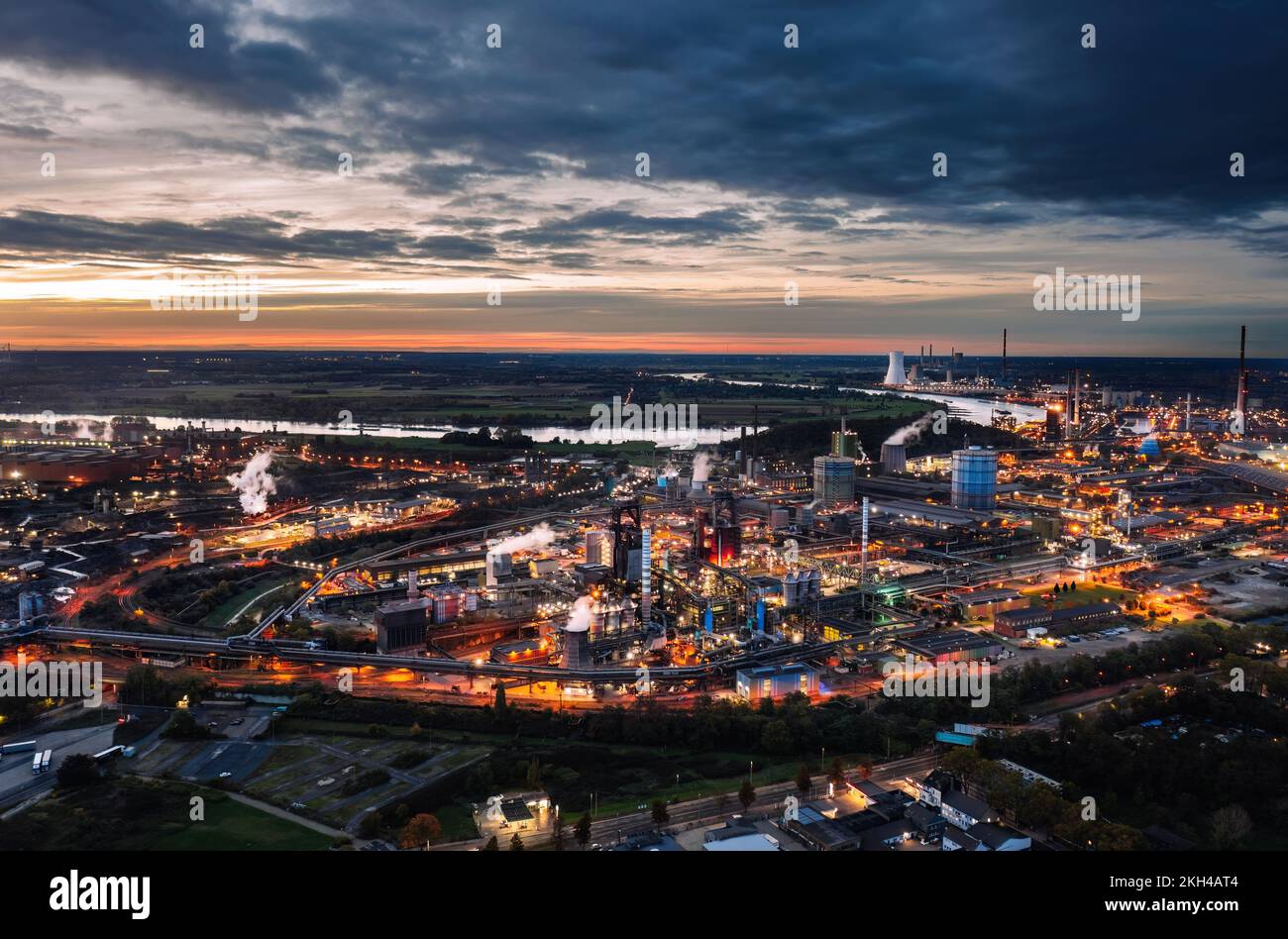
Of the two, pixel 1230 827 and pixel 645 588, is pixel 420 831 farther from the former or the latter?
pixel 645 588

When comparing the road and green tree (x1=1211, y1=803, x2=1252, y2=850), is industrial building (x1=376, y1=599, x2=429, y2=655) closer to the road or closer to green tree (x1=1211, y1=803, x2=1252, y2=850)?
the road

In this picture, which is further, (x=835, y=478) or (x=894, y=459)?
(x=894, y=459)

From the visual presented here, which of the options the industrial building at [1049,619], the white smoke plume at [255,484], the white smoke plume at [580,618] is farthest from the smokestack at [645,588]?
the white smoke plume at [255,484]

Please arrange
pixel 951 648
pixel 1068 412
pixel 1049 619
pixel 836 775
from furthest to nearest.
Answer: pixel 1068 412
pixel 1049 619
pixel 951 648
pixel 836 775

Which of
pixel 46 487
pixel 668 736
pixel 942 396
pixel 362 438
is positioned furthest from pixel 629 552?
pixel 942 396

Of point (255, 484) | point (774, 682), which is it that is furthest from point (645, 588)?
point (255, 484)

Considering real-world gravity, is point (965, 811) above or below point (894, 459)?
below

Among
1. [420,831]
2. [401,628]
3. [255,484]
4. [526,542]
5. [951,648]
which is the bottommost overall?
[420,831]

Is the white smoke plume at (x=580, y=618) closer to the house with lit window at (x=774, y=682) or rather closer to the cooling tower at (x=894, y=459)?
the house with lit window at (x=774, y=682)
